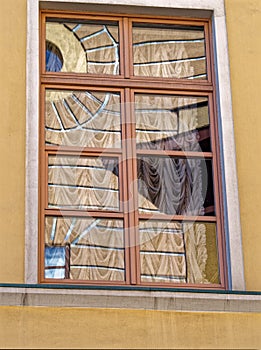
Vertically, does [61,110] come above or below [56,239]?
above

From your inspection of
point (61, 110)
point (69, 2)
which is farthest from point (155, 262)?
point (69, 2)

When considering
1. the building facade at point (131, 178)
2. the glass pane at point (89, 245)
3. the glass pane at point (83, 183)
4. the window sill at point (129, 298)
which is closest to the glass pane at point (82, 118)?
the building facade at point (131, 178)

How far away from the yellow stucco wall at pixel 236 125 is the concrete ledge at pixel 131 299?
243 millimetres

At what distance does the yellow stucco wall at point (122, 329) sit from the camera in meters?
10.4

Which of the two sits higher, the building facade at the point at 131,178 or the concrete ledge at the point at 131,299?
the building facade at the point at 131,178

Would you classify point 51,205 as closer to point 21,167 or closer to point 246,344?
point 21,167

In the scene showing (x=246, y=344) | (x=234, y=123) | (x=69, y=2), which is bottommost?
(x=246, y=344)

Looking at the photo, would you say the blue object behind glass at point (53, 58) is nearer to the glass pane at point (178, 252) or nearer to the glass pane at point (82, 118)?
the glass pane at point (82, 118)

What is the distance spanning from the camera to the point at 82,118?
11641 mm

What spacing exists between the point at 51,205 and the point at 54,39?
134 cm

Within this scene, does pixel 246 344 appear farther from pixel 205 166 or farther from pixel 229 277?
pixel 205 166

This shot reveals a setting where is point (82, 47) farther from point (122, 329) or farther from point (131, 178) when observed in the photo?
point (122, 329)

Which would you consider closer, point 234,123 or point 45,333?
point 45,333

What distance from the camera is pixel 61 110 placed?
11609 millimetres
